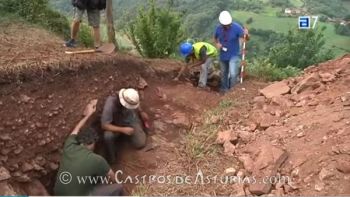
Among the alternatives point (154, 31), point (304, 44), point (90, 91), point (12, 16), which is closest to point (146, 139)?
point (90, 91)

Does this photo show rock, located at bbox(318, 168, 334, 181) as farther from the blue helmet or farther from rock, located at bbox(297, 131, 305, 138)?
the blue helmet

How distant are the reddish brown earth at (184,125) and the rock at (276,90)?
18 mm

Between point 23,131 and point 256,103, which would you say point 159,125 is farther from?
point 23,131

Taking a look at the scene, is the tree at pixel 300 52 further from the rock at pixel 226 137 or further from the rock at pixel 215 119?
the rock at pixel 226 137

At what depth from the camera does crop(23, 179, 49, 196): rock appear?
5.14 metres

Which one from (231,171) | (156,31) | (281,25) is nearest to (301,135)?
(231,171)

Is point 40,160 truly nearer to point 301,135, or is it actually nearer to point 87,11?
point 87,11

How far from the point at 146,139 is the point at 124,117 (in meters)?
0.39

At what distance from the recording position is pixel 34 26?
8.71m

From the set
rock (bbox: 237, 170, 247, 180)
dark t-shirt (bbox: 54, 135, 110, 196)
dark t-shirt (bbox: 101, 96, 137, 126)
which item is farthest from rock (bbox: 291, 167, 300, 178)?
dark t-shirt (bbox: 101, 96, 137, 126)

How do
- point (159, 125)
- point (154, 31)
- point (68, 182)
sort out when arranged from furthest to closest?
point (154, 31) → point (159, 125) → point (68, 182)

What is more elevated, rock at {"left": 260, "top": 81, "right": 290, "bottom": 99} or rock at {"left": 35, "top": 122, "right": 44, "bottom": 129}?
rock at {"left": 260, "top": 81, "right": 290, "bottom": 99}

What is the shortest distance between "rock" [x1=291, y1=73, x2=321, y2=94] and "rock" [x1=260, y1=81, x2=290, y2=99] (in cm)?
15

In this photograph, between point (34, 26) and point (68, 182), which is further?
point (34, 26)
